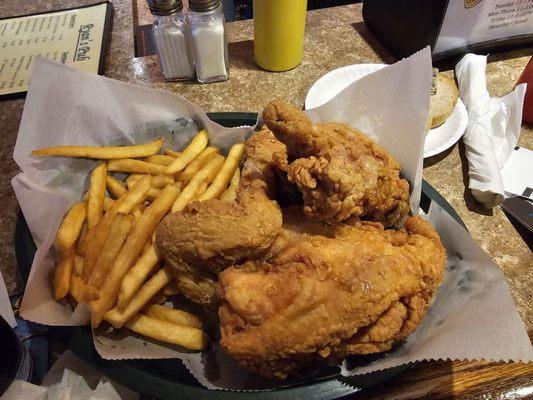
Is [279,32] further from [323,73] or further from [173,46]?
[173,46]

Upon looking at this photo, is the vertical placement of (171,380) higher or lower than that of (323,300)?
lower

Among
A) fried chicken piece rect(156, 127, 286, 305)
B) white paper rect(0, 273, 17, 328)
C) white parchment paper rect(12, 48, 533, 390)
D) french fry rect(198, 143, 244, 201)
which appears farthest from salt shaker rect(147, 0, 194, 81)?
white paper rect(0, 273, 17, 328)

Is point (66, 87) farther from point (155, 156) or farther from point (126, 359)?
point (126, 359)

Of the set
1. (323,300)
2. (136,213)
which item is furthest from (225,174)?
(323,300)

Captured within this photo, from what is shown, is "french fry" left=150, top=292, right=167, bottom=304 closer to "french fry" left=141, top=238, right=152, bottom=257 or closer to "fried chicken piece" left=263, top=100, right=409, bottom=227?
"french fry" left=141, top=238, right=152, bottom=257

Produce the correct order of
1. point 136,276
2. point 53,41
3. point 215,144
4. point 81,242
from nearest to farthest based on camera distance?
point 136,276, point 81,242, point 215,144, point 53,41

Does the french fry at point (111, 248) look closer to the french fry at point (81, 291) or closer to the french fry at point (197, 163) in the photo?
the french fry at point (81, 291)
